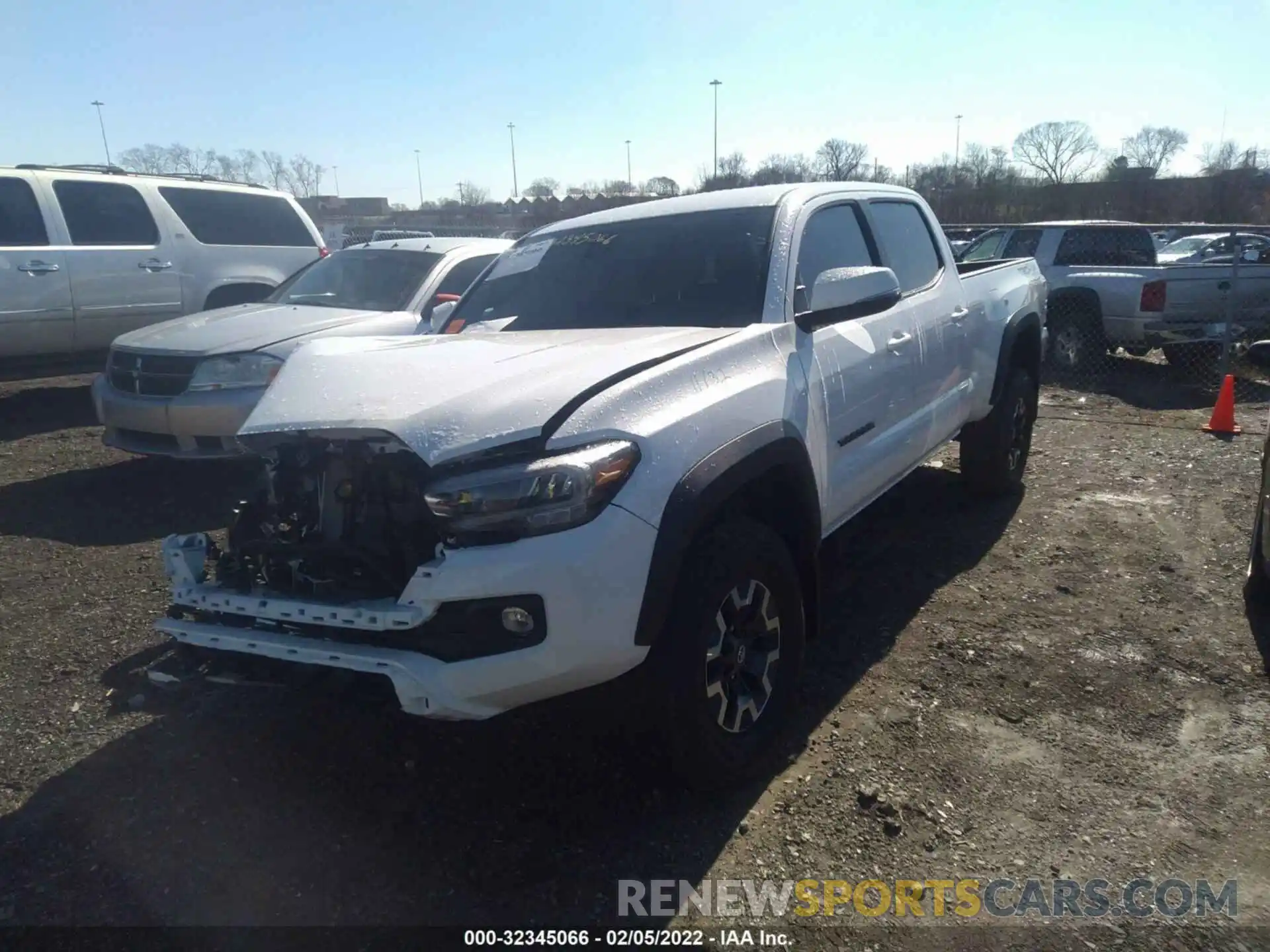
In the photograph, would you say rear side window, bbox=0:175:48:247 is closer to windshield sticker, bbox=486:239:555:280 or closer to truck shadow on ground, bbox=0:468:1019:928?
windshield sticker, bbox=486:239:555:280

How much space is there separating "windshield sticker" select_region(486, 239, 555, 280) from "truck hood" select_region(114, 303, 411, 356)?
2015mm

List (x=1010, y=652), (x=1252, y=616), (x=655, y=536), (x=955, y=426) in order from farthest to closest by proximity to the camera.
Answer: (x=955, y=426), (x=1252, y=616), (x=1010, y=652), (x=655, y=536)

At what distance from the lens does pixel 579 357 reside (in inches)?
121

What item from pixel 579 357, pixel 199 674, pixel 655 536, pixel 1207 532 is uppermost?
pixel 579 357

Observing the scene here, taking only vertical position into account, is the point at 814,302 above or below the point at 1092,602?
above

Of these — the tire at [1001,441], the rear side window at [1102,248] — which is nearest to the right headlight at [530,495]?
the tire at [1001,441]

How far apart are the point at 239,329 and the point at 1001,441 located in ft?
16.1

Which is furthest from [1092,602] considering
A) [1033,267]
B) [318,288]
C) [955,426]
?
[318,288]

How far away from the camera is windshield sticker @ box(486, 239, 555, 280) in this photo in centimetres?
445

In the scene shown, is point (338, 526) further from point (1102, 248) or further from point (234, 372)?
point (1102, 248)

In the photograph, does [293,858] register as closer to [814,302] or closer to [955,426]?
[814,302]

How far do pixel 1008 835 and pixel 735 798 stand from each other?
813 millimetres

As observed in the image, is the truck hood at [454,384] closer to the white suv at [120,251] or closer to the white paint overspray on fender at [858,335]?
the white paint overspray on fender at [858,335]

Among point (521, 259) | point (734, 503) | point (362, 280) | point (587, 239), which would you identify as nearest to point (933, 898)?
point (734, 503)
